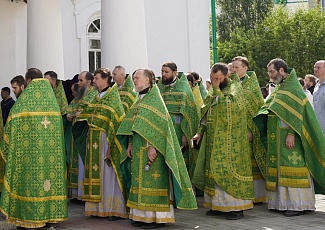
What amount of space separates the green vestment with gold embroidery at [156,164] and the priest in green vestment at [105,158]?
23.5 inches

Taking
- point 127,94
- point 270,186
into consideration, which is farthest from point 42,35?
point 270,186

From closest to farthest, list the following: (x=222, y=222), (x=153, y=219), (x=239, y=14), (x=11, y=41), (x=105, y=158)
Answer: (x=153, y=219)
(x=222, y=222)
(x=105, y=158)
(x=11, y=41)
(x=239, y=14)

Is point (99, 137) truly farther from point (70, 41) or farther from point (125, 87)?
point (70, 41)

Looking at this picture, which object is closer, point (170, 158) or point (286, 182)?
point (170, 158)

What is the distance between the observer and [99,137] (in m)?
8.97

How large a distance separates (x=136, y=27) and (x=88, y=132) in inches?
84.9

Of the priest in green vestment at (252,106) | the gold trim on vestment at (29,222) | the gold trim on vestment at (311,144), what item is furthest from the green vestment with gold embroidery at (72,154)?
the gold trim on vestment at (311,144)

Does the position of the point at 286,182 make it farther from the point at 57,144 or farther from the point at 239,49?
the point at 239,49

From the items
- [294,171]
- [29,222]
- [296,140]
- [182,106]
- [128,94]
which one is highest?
[128,94]

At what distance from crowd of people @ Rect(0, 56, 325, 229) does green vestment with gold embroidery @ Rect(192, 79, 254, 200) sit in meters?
0.01

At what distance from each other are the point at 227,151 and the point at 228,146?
0.07 metres

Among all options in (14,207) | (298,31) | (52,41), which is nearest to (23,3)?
(52,41)

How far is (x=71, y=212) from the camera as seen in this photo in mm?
9617

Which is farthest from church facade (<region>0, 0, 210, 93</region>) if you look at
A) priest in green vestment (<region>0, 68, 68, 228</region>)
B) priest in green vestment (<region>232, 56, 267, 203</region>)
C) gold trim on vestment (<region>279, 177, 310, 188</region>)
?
gold trim on vestment (<region>279, 177, 310, 188</region>)
